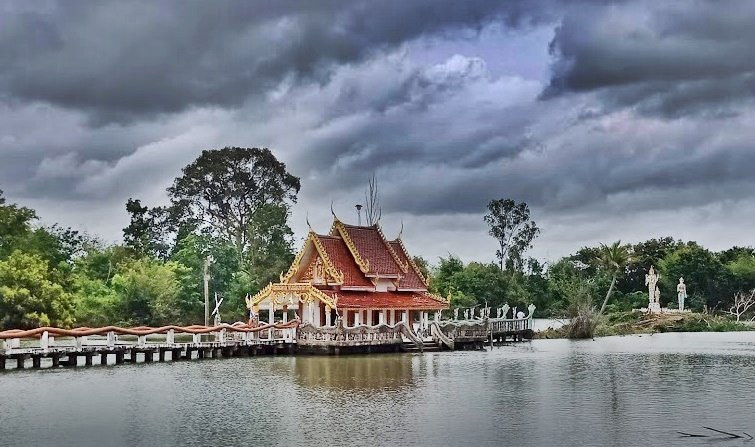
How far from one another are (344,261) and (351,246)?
922 mm

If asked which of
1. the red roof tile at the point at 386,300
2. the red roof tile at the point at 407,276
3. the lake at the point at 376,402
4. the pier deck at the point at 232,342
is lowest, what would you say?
the lake at the point at 376,402

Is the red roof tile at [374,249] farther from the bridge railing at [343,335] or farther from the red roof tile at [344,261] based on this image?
the bridge railing at [343,335]

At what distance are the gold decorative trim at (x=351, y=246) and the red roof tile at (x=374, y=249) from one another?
0.26m

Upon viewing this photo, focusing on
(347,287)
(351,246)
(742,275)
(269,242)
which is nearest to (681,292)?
(742,275)

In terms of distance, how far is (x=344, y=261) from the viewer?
138 feet

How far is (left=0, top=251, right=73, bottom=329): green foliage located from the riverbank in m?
36.2

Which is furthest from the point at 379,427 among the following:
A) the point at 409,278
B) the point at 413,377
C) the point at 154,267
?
the point at 154,267

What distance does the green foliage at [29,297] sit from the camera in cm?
4075

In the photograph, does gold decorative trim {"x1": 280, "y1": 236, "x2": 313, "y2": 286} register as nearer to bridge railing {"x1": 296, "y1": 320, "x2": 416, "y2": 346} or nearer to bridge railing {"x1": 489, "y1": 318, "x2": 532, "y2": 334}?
bridge railing {"x1": 296, "y1": 320, "x2": 416, "y2": 346}

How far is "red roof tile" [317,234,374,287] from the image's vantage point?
135 feet

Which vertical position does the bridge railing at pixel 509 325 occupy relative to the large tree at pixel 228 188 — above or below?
below

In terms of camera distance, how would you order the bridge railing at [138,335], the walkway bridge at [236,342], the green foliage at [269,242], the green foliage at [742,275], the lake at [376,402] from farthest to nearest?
the green foliage at [742,275], the green foliage at [269,242], the walkway bridge at [236,342], the bridge railing at [138,335], the lake at [376,402]

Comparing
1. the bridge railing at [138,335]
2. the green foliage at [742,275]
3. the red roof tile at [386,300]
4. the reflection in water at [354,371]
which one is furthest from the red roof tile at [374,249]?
the green foliage at [742,275]

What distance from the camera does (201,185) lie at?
66312 mm
